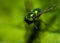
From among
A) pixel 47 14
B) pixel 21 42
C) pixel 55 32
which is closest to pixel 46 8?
pixel 47 14

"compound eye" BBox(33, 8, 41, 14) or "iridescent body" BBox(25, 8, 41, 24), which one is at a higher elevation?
"compound eye" BBox(33, 8, 41, 14)

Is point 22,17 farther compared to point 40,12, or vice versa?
point 22,17

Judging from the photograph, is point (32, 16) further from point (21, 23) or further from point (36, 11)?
point (21, 23)

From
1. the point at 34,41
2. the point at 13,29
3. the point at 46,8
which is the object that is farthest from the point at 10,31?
the point at 46,8

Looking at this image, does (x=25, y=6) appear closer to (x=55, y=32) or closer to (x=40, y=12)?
(x=40, y=12)

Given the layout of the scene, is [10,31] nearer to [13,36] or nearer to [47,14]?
[13,36]

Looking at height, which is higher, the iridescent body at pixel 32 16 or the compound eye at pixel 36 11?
the compound eye at pixel 36 11

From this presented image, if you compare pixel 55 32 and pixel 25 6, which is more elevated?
pixel 25 6

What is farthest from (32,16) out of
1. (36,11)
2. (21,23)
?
(21,23)
